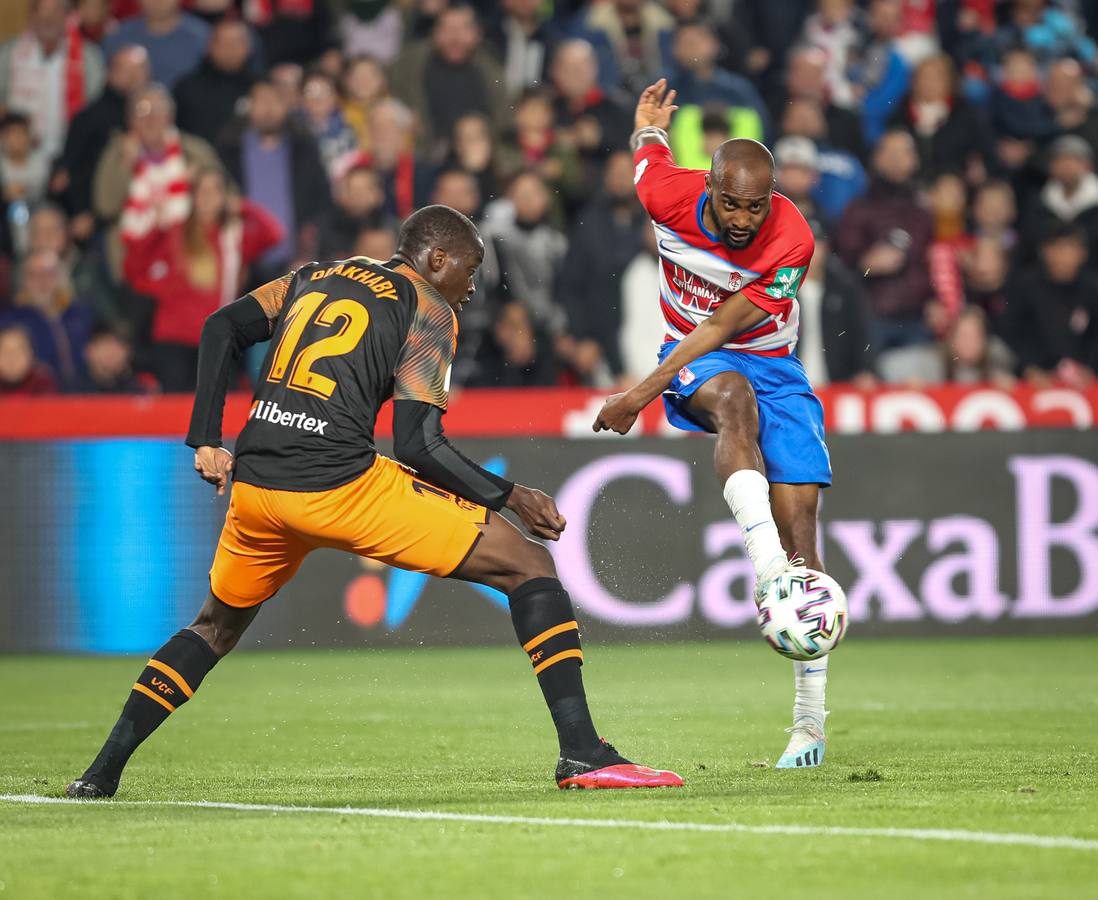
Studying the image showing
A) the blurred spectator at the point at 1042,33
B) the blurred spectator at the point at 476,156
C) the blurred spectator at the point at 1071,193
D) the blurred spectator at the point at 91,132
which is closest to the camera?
the blurred spectator at the point at 476,156

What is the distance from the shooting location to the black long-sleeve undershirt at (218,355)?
6.59 m

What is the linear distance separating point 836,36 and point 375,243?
5.11 m

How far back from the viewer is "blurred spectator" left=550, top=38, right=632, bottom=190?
48.5 feet

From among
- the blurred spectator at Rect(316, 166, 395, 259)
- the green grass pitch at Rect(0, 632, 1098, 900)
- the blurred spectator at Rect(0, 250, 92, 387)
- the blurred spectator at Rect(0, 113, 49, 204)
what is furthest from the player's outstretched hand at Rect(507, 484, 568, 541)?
the blurred spectator at Rect(0, 113, 49, 204)

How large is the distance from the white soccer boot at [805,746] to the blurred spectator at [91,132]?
8701 mm

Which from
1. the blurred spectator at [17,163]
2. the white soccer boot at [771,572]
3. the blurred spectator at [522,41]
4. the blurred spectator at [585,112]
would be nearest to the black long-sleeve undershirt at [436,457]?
the white soccer boot at [771,572]

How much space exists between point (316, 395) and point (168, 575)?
22.0 ft

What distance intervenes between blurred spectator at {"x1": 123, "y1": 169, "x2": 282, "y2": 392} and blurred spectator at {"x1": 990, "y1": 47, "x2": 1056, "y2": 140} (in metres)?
6.57

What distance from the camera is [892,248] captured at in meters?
14.5

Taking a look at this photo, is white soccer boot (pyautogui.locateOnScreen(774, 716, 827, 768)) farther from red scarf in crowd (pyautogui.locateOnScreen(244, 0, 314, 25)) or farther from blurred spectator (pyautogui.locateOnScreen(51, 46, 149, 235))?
red scarf in crowd (pyautogui.locateOnScreen(244, 0, 314, 25))

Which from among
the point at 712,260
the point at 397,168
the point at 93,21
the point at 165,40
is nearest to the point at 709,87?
the point at 397,168

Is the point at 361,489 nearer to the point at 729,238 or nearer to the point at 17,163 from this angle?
the point at 729,238

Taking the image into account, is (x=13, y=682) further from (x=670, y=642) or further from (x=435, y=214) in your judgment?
(x=435, y=214)

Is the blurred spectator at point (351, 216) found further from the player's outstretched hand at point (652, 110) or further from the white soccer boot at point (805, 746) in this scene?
the white soccer boot at point (805, 746)
